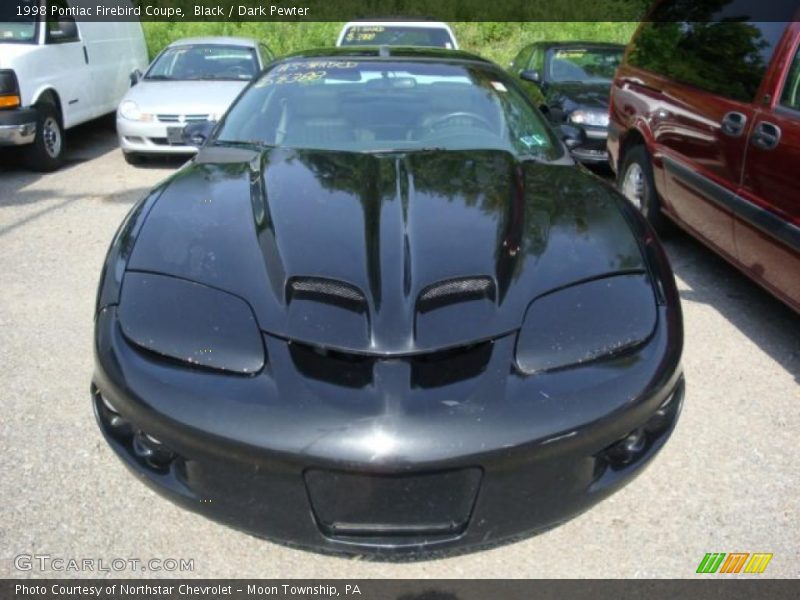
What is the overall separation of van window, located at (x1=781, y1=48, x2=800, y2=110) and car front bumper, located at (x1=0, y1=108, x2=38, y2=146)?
640 cm

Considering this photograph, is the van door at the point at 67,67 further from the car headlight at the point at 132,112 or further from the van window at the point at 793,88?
the van window at the point at 793,88

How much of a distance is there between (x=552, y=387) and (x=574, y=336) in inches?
7.6

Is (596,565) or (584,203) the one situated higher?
(584,203)

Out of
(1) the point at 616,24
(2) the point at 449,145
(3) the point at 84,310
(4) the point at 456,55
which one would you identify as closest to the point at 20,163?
(3) the point at 84,310

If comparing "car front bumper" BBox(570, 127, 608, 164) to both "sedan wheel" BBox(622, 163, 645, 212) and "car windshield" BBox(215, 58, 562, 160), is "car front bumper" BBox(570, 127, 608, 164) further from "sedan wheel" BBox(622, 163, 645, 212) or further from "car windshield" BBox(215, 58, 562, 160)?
"car windshield" BBox(215, 58, 562, 160)

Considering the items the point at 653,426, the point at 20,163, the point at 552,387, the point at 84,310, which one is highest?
the point at 552,387

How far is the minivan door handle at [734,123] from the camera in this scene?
3.64 m

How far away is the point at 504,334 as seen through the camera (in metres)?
1.95

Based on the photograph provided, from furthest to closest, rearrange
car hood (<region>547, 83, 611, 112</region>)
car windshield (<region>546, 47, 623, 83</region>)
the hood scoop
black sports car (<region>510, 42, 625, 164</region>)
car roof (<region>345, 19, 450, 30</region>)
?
car roof (<region>345, 19, 450, 30</region>), car windshield (<region>546, 47, 623, 83</region>), car hood (<region>547, 83, 611, 112</region>), black sports car (<region>510, 42, 625, 164</region>), the hood scoop

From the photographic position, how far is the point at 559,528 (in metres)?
2.34

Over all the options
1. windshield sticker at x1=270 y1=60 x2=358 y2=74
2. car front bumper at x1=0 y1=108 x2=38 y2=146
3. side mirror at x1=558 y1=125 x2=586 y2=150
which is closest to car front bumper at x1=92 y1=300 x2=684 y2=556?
side mirror at x1=558 y1=125 x2=586 y2=150

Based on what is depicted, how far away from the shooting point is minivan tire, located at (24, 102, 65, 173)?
7230mm

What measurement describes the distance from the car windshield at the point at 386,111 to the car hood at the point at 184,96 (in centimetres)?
391

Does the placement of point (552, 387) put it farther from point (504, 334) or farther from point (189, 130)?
point (189, 130)
